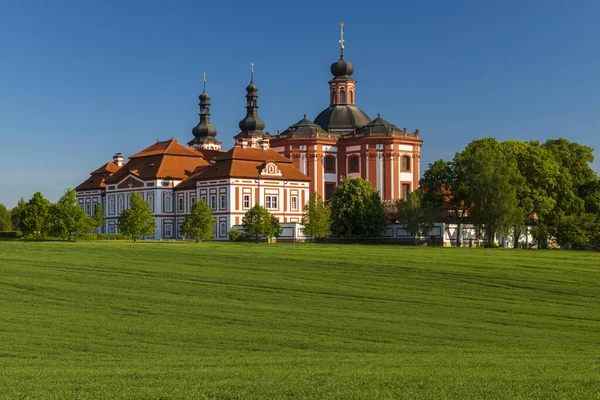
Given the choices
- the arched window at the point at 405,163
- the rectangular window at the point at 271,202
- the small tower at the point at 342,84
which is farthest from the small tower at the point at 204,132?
the rectangular window at the point at 271,202

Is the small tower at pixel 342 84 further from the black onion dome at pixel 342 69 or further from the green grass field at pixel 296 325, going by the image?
the green grass field at pixel 296 325

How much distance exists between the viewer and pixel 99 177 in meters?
111

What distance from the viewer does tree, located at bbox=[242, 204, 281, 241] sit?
81125 mm

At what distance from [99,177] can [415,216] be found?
4685 cm

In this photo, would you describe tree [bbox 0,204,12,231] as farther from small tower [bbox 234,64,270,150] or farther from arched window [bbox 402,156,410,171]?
arched window [bbox 402,156,410,171]

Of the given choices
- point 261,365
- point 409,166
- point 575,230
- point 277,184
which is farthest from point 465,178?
point 261,365

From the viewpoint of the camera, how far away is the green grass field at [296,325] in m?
14.9

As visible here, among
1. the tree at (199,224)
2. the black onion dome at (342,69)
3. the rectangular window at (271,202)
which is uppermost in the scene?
the black onion dome at (342,69)

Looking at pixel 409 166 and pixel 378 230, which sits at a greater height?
Answer: pixel 409 166

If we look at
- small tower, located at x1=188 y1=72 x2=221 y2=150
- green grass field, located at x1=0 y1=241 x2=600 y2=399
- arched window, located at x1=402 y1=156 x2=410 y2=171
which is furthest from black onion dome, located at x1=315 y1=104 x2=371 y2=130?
green grass field, located at x1=0 y1=241 x2=600 y2=399

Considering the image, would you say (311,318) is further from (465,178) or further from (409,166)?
(409,166)

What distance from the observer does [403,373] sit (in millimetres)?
16156

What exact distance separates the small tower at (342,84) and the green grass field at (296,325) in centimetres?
6626

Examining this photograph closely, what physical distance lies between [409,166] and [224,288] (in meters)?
74.9
